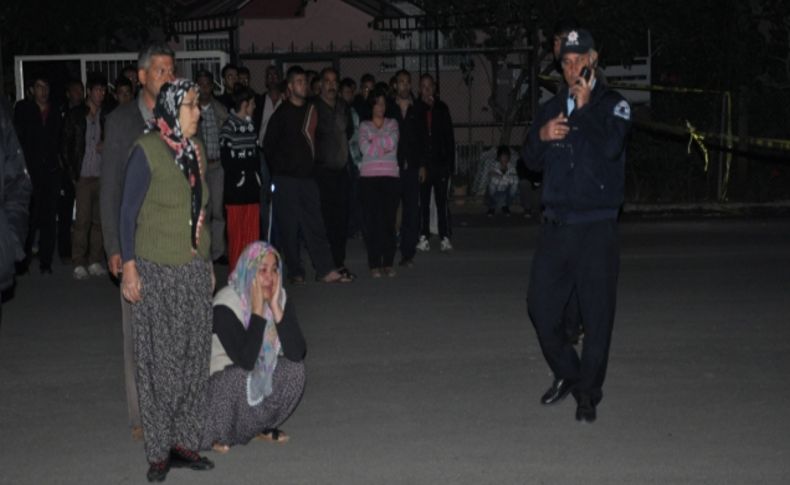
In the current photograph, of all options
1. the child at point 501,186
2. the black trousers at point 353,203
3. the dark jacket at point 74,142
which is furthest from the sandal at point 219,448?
the child at point 501,186

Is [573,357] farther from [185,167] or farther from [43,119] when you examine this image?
[43,119]

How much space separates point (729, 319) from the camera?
1148cm

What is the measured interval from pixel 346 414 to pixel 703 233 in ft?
33.6

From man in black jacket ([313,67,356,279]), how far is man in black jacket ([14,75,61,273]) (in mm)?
2800

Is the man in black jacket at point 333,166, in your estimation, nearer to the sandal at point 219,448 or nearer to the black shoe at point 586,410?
the black shoe at point 586,410

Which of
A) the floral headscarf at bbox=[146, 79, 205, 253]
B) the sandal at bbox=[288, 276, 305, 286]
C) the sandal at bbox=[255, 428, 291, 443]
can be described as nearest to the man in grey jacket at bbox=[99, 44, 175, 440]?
the floral headscarf at bbox=[146, 79, 205, 253]

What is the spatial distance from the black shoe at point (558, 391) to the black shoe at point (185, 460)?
7.40 feet

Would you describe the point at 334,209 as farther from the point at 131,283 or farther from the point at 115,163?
the point at 131,283

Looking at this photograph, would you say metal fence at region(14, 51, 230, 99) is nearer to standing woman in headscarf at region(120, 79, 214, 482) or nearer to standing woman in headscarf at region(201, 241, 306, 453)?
standing woman in headscarf at region(201, 241, 306, 453)

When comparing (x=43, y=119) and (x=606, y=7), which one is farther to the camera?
(x=606, y=7)

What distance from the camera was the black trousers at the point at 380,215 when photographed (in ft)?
46.9

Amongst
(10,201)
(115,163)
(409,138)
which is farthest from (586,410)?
(409,138)

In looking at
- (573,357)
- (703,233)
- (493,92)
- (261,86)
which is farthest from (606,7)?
(573,357)

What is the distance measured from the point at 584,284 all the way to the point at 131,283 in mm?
2634
